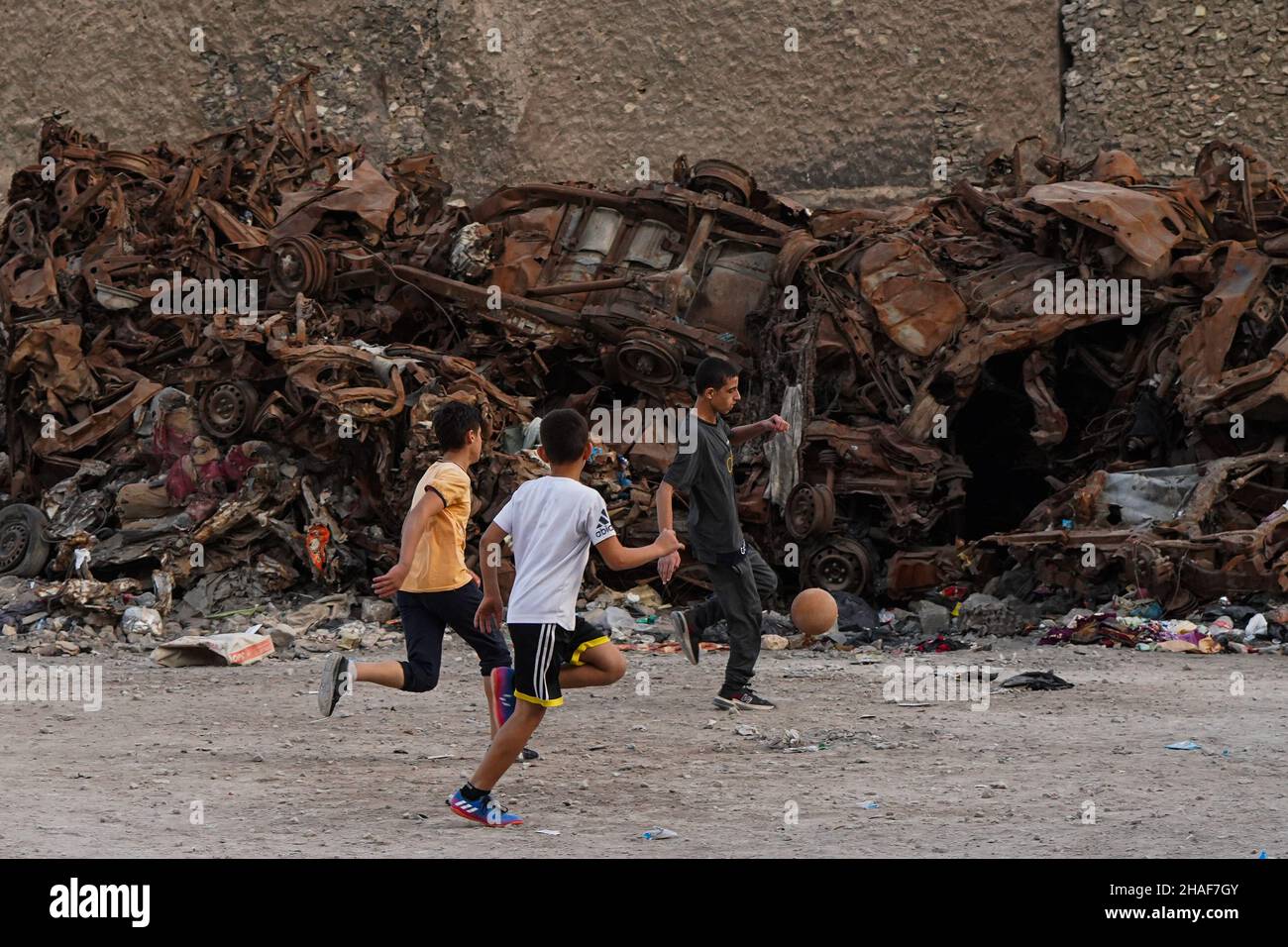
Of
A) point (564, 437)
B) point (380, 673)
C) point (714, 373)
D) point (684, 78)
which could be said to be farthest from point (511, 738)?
point (684, 78)

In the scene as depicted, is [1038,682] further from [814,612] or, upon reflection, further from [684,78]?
[684,78]

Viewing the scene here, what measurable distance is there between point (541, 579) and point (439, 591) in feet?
3.95

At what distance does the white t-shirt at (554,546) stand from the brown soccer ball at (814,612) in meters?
4.62

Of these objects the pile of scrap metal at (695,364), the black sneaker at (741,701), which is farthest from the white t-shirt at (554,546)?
the pile of scrap metal at (695,364)

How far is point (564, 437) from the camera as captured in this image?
5.62m

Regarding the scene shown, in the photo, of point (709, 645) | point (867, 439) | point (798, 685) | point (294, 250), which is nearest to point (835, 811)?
point (798, 685)

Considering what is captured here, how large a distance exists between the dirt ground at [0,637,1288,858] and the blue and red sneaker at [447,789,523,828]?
0.05 metres

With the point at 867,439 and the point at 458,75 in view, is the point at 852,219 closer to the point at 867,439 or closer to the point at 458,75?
the point at 867,439

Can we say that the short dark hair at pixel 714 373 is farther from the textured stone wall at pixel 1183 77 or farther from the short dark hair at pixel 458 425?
the textured stone wall at pixel 1183 77

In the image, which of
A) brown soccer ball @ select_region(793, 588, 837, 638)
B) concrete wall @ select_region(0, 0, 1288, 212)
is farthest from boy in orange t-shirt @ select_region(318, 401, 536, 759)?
concrete wall @ select_region(0, 0, 1288, 212)

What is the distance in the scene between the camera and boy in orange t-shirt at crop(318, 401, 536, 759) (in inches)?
251

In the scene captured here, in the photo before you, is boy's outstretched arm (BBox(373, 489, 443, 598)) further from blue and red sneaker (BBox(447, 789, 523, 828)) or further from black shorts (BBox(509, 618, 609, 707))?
blue and red sneaker (BBox(447, 789, 523, 828))

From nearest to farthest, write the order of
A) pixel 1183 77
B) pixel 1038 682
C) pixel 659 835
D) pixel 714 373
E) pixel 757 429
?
pixel 659 835
pixel 714 373
pixel 757 429
pixel 1038 682
pixel 1183 77

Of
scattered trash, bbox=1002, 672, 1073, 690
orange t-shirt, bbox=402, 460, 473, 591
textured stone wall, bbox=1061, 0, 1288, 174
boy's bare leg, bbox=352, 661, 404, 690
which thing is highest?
textured stone wall, bbox=1061, 0, 1288, 174
